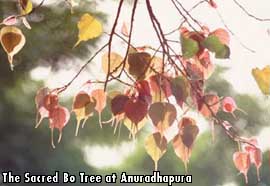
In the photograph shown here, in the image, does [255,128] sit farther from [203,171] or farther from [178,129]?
[178,129]

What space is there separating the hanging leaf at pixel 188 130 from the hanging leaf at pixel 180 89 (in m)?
0.03

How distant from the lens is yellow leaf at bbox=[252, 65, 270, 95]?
18.0 inches

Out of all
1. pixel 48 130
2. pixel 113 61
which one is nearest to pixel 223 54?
pixel 113 61

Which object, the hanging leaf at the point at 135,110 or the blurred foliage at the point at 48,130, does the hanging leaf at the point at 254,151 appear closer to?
the hanging leaf at the point at 135,110

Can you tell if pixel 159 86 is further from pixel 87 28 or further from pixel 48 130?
pixel 48 130

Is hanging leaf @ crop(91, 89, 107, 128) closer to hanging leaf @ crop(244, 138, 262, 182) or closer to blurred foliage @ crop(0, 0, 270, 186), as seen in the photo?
hanging leaf @ crop(244, 138, 262, 182)

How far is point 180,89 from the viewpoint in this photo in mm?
444

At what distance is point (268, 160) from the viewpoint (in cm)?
192

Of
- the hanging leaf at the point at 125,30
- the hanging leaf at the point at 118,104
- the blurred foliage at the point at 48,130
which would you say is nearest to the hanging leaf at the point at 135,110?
the hanging leaf at the point at 118,104

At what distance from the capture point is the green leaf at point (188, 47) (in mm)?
436

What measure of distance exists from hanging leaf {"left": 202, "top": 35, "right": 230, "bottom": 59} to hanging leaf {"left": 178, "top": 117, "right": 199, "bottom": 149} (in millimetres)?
65

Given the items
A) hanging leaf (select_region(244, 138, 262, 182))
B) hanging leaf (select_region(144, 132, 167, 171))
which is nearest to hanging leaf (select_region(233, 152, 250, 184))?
hanging leaf (select_region(244, 138, 262, 182))

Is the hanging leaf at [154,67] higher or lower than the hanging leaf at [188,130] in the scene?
higher

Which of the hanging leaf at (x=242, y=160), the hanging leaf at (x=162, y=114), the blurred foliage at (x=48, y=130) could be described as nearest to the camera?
the hanging leaf at (x=162, y=114)
